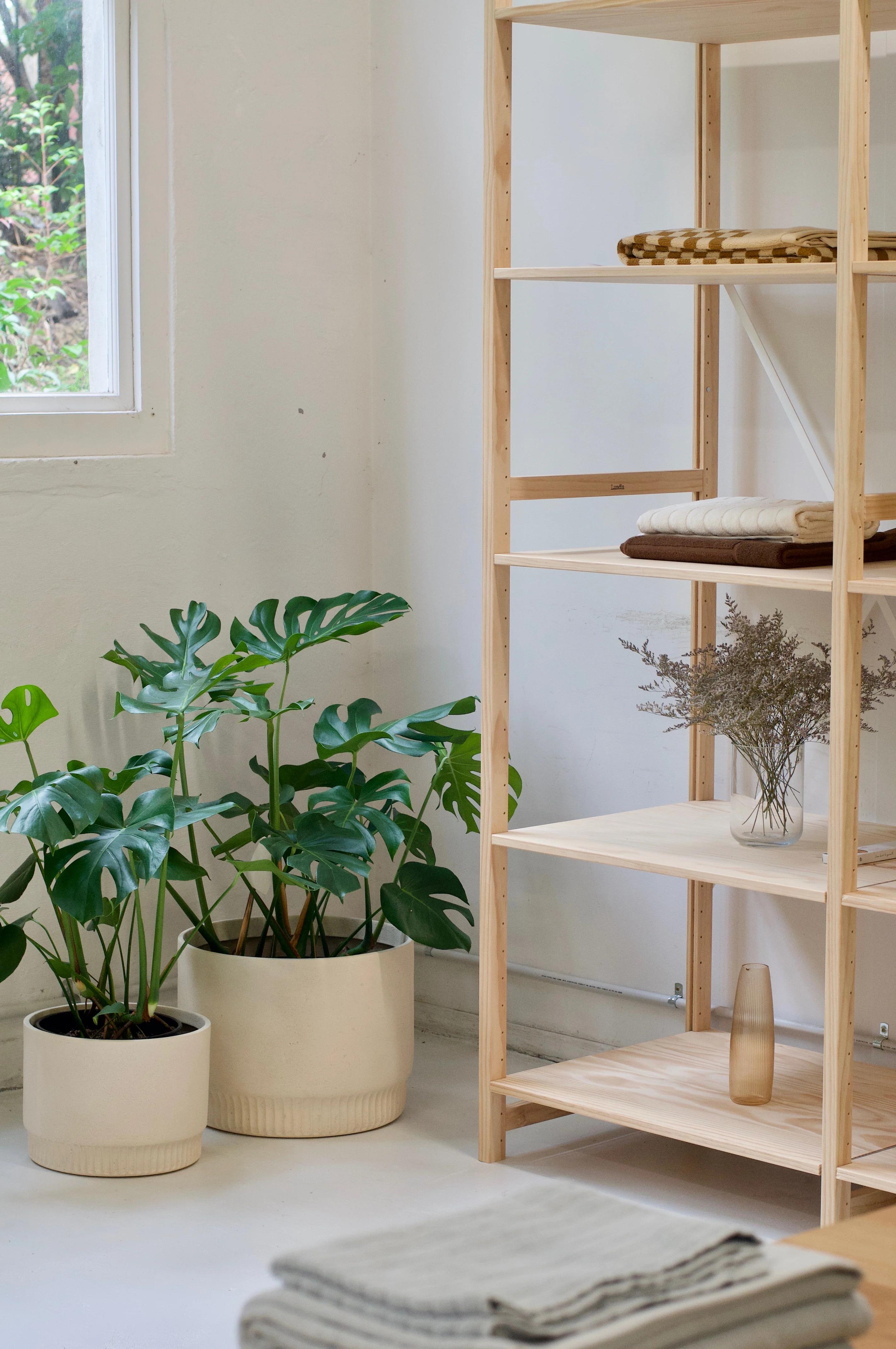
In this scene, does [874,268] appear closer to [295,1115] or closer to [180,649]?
[180,649]

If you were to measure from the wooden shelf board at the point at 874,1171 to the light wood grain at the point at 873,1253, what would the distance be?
4.36ft

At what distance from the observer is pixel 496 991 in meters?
2.96

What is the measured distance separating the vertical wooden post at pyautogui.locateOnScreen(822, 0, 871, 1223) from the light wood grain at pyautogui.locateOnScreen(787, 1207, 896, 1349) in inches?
51.5

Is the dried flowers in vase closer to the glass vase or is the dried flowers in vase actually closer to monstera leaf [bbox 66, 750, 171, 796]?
the glass vase

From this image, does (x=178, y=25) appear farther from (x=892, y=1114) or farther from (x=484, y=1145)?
(x=892, y=1114)

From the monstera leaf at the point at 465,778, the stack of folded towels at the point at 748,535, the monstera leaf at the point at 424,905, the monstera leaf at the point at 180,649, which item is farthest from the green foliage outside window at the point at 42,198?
the stack of folded towels at the point at 748,535

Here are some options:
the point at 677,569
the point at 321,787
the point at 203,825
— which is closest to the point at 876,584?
the point at 677,569

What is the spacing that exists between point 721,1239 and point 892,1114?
1.99m

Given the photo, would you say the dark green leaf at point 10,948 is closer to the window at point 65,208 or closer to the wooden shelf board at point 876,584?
the window at point 65,208

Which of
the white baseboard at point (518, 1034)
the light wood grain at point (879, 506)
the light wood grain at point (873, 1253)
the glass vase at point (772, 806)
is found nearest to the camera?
the light wood grain at point (873, 1253)

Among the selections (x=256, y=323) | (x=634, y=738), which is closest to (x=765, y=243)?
(x=634, y=738)

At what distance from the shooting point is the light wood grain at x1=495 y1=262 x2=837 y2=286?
2.52 m

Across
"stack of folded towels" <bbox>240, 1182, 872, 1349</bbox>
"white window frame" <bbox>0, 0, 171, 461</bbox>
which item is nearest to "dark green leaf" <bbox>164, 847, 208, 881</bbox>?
"white window frame" <bbox>0, 0, 171, 461</bbox>

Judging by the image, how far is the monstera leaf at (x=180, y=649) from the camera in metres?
3.14
